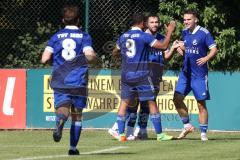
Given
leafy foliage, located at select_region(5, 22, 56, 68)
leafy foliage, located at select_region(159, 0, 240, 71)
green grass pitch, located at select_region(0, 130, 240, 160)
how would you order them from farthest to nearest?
leafy foliage, located at select_region(5, 22, 56, 68) < leafy foliage, located at select_region(159, 0, 240, 71) < green grass pitch, located at select_region(0, 130, 240, 160)

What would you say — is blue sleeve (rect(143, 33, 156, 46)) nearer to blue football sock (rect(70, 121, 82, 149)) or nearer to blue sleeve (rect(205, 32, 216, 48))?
blue sleeve (rect(205, 32, 216, 48))

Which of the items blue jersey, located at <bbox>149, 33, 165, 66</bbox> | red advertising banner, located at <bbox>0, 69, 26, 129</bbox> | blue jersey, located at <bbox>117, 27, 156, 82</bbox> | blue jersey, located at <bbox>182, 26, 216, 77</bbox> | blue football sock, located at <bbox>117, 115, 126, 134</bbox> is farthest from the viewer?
red advertising banner, located at <bbox>0, 69, 26, 129</bbox>

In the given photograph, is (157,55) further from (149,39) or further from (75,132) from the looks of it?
(75,132)

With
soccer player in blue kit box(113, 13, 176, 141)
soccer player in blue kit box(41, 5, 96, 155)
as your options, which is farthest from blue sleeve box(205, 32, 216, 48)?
soccer player in blue kit box(41, 5, 96, 155)

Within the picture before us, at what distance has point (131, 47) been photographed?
45.0 ft

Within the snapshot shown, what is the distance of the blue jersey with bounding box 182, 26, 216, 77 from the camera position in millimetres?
14188

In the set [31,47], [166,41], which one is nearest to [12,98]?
[31,47]

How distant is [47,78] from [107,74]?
1.21 meters

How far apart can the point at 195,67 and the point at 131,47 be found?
4.05 ft

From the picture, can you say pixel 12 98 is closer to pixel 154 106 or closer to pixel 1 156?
pixel 154 106

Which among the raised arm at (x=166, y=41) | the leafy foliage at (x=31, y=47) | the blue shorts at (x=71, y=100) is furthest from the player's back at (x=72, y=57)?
the leafy foliage at (x=31, y=47)

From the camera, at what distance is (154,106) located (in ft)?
45.5

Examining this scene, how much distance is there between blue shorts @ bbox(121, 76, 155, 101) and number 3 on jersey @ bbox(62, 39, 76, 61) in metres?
2.84

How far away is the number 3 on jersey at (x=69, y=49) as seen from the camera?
36.4ft
